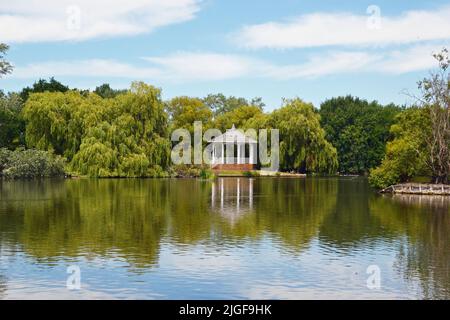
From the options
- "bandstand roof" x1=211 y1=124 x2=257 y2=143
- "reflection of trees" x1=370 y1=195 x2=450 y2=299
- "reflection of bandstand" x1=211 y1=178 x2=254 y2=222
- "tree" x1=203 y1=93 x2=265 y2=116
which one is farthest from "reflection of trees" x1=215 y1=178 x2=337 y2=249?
"tree" x1=203 y1=93 x2=265 y2=116

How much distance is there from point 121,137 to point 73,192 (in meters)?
20.6

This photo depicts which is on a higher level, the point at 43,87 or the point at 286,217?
the point at 43,87

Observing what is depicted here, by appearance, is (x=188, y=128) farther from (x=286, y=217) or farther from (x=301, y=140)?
(x=286, y=217)

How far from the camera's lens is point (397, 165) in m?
44.8

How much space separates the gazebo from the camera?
246 feet

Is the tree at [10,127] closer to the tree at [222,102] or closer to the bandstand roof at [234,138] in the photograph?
the bandstand roof at [234,138]

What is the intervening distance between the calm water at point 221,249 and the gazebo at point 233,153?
41160mm

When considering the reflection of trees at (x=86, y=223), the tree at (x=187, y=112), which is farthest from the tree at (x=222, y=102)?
the reflection of trees at (x=86, y=223)

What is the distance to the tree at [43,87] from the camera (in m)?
74.9

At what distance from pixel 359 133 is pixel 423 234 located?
65251 millimetres

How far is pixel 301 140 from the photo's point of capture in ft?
239

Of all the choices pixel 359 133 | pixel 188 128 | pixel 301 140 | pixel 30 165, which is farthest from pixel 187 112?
pixel 30 165
